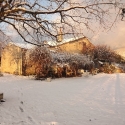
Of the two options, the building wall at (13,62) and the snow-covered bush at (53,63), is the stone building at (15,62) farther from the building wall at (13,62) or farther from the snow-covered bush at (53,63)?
the snow-covered bush at (53,63)

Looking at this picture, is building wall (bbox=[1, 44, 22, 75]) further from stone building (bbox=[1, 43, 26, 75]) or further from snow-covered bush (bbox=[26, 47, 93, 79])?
snow-covered bush (bbox=[26, 47, 93, 79])

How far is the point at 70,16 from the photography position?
10055 millimetres

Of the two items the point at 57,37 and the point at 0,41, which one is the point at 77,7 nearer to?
the point at 57,37

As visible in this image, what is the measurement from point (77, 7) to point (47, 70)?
17.6m

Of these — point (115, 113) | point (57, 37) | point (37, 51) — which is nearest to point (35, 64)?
point (37, 51)

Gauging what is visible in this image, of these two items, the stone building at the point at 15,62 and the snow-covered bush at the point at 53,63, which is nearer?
the snow-covered bush at the point at 53,63

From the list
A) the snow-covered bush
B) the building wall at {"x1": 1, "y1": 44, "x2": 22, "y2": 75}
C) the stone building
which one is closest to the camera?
the snow-covered bush

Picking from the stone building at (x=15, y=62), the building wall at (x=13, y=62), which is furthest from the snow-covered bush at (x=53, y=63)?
the building wall at (x=13, y=62)

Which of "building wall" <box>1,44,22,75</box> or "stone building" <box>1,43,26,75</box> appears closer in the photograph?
"stone building" <box>1,43,26,75</box>

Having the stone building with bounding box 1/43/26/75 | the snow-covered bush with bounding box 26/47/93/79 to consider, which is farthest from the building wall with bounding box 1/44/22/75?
the snow-covered bush with bounding box 26/47/93/79

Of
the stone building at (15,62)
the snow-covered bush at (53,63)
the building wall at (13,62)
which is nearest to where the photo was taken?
the snow-covered bush at (53,63)

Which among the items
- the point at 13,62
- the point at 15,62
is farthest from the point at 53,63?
the point at 13,62

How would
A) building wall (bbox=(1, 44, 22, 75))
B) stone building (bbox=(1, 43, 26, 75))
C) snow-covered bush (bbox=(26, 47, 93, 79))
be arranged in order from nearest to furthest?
1. snow-covered bush (bbox=(26, 47, 93, 79))
2. stone building (bbox=(1, 43, 26, 75))
3. building wall (bbox=(1, 44, 22, 75))

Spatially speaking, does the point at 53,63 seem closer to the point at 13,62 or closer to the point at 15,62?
the point at 15,62
